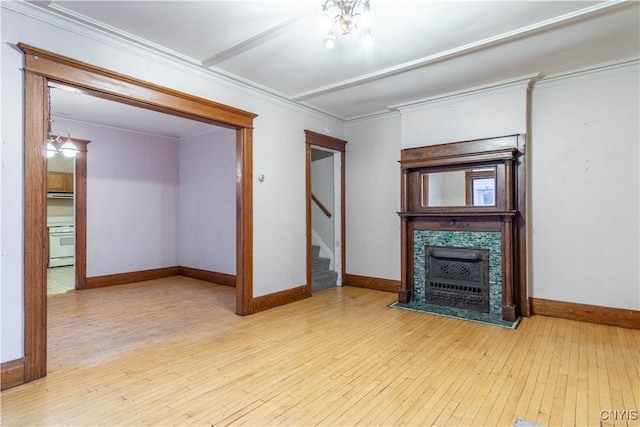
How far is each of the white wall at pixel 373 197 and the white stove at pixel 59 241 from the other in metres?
6.57

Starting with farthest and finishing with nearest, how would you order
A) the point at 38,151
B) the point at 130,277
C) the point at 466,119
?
the point at 130,277 → the point at 466,119 → the point at 38,151

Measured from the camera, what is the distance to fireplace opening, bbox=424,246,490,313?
13.8 feet

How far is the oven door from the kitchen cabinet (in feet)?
3.53

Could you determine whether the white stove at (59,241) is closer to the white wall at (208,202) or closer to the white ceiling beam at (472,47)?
the white wall at (208,202)

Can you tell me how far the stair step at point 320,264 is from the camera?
230 inches

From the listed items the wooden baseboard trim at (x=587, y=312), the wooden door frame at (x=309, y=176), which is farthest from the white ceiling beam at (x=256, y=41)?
the wooden baseboard trim at (x=587, y=312)

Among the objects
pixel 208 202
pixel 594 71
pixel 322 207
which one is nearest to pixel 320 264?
pixel 322 207

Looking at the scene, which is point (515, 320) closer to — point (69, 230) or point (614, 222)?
point (614, 222)

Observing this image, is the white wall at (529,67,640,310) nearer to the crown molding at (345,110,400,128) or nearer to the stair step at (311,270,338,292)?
the crown molding at (345,110,400,128)

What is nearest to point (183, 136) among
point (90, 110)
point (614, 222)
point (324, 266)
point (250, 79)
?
point (90, 110)

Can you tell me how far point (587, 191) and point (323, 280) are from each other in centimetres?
372

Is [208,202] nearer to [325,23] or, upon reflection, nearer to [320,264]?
[320,264]

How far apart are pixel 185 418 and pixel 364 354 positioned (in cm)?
155

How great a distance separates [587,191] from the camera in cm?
384
